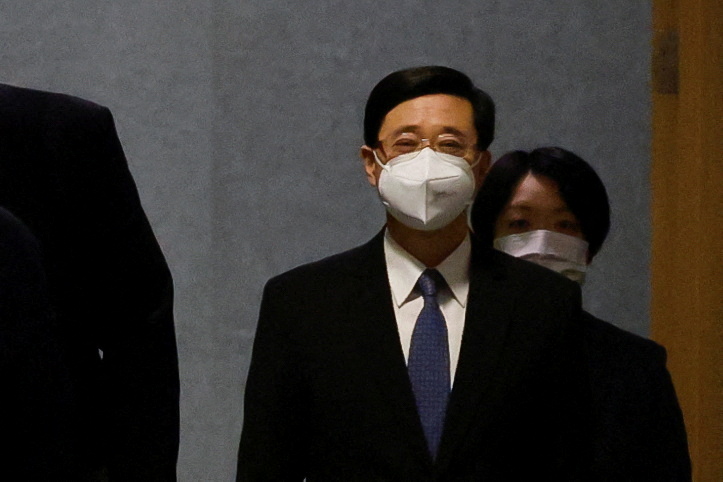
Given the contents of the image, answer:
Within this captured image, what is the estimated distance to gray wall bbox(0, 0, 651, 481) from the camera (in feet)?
7.68

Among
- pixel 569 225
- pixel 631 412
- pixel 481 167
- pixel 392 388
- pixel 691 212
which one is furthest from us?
pixel 691 212

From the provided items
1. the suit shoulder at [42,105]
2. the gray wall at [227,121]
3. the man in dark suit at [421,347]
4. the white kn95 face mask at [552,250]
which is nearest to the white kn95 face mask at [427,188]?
the man in dark suit at [421,347]

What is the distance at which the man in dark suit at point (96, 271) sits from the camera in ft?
5.21

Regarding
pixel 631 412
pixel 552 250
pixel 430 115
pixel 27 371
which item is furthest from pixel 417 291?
pixel 27 371

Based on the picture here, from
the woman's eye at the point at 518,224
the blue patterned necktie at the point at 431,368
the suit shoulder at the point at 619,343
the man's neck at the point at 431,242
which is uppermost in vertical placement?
the man's neck at the point at 431,242

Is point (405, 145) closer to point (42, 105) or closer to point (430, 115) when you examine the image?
point (430, 115)

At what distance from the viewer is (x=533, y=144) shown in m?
2.41

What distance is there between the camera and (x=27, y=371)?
118 centimetres

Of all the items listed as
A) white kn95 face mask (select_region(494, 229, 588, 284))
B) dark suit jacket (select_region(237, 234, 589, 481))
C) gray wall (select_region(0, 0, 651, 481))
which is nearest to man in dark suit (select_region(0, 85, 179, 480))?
dark suit jacket (select_region(237, 234, 589, 481))

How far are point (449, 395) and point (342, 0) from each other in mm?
1041

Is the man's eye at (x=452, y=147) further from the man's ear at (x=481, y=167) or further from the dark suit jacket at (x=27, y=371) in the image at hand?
the dark suit jacket at (x=27, y=371)

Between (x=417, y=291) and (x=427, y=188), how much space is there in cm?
14

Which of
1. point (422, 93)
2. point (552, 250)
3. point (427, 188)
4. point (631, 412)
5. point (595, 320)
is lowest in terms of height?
point (631, 412)

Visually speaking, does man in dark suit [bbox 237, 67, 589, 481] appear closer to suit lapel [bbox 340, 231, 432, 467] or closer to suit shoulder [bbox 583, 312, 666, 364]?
suit lapel [bbox 340, 231, 432, 467]
